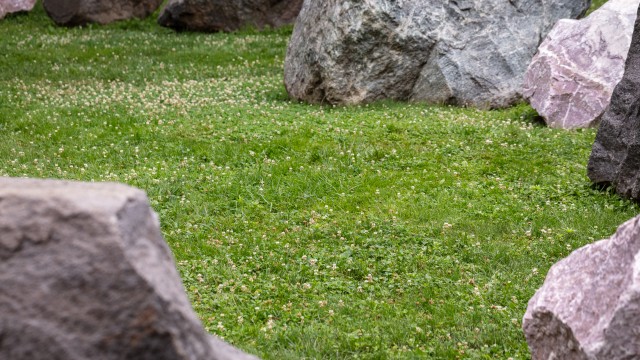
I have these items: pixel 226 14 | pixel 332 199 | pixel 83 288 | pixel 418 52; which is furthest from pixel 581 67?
pixel 226 14

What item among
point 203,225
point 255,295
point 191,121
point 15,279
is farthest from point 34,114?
point 15,279

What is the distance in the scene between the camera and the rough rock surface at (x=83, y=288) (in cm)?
310

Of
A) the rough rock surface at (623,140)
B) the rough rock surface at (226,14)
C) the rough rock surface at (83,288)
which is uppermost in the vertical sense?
the rough rock surface at (83,288)

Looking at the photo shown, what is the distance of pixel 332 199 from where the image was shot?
9.63 meters

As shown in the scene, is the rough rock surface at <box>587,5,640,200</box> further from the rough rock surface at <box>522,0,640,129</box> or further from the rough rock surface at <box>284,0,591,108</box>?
the rough rock surface at <box>284,0,591,108</box>

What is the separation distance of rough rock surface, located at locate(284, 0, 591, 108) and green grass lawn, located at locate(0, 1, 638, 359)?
1.64 feet

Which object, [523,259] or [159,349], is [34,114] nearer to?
[523,259]

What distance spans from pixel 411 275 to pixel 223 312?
180 centimetres

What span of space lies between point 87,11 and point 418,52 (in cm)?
1157

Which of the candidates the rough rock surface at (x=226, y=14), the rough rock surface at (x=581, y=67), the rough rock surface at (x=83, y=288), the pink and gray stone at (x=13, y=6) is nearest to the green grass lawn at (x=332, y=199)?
the rough rock surface at (x=581, y=67)

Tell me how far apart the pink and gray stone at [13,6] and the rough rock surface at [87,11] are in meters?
1.39

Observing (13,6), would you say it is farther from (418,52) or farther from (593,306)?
(593,306)

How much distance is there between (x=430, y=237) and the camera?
8508 millimetres

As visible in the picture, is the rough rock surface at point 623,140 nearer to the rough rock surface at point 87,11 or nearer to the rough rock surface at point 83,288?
the rough rock surface at point 83,288
